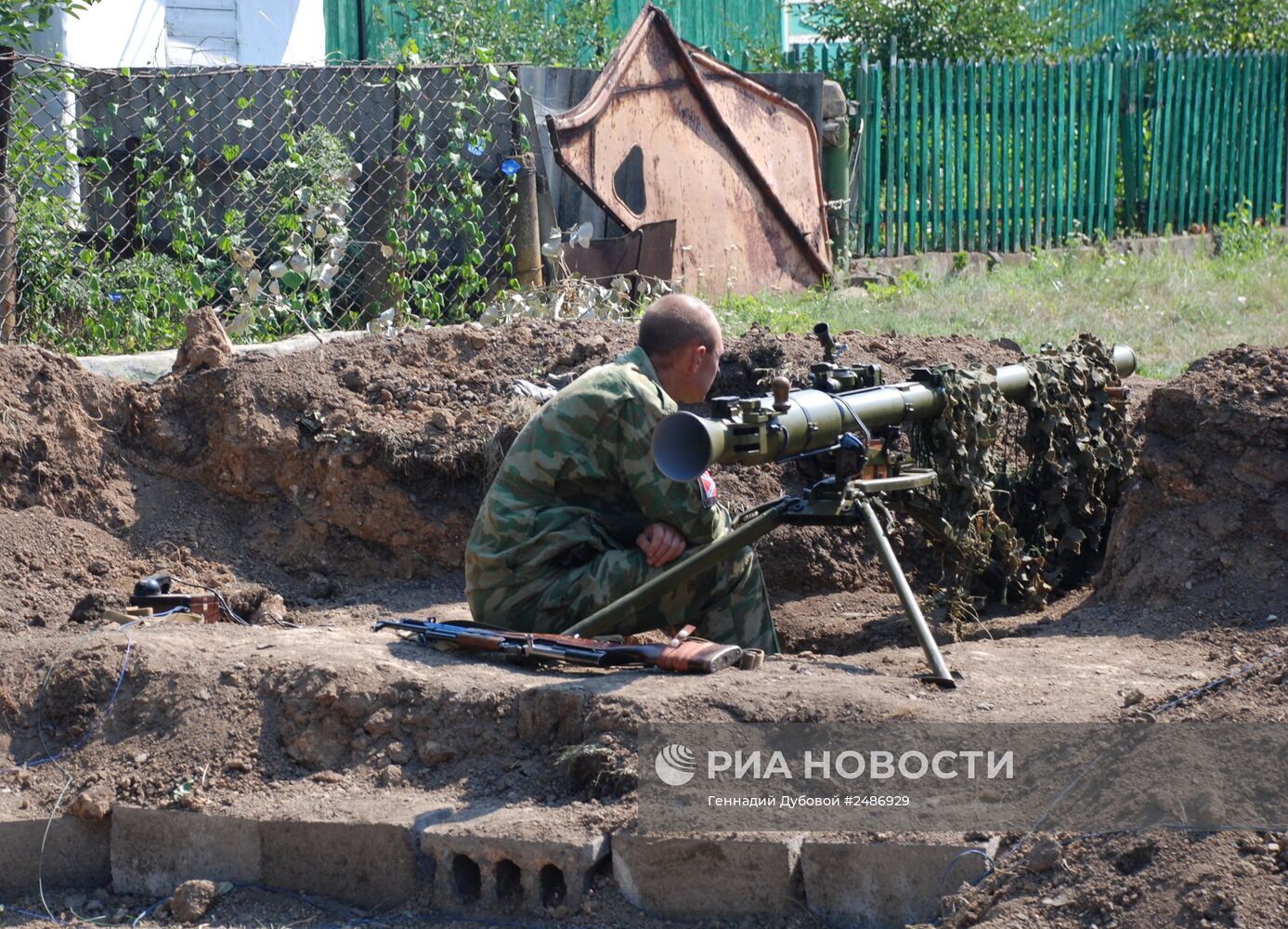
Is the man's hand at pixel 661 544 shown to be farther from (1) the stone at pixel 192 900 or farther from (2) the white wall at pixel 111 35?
(2) the white wall at pixel 111 35

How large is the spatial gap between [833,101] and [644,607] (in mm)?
7376

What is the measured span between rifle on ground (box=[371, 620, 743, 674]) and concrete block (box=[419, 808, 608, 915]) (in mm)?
599

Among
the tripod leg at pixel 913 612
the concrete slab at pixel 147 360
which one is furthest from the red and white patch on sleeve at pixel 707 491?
the concrete slab at pixel 147 360

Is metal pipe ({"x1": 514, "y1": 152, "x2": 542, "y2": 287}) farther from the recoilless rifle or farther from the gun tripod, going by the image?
the gun tripod

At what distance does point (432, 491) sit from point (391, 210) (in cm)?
241

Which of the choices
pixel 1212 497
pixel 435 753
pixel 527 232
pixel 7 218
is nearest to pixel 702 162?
pixel 527 232

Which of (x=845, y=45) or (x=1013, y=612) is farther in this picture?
(x=845, y=45)

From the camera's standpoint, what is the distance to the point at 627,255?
866 centimetres

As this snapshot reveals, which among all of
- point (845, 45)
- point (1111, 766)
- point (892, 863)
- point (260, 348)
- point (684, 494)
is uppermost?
point (845, 45)

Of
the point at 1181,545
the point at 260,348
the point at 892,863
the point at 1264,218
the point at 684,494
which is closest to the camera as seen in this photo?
the point at 892,863

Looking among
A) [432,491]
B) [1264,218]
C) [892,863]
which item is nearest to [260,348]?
[432,491]

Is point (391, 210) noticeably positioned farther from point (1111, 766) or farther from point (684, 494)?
point (1111, 766)

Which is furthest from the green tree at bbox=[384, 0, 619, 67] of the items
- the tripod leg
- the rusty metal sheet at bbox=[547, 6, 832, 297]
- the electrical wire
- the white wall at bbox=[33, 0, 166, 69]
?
the tripod leg

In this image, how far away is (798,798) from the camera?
322cm
